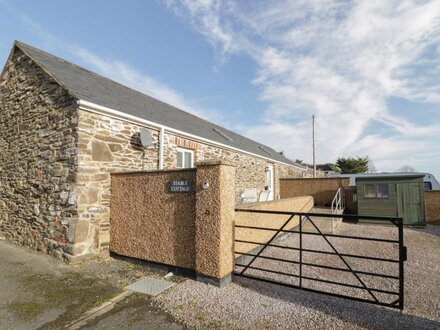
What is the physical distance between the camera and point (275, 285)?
484 centimetres

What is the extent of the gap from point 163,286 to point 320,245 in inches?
209

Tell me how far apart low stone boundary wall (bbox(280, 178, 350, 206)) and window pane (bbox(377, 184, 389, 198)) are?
2.74 meters

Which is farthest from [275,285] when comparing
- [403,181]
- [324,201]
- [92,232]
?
[324,201]

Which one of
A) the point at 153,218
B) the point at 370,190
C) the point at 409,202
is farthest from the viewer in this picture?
the point at 370,190

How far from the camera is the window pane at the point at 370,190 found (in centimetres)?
1338

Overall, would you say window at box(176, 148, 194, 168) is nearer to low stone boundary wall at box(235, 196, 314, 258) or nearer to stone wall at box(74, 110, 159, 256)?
stone wall at box(74, 110, 159, 256)

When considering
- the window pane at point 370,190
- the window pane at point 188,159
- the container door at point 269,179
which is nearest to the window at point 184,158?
the window pane at point 188,159

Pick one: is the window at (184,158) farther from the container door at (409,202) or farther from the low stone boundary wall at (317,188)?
the container door at (409,202)

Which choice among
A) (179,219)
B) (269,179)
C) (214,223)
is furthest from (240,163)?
(214,223)

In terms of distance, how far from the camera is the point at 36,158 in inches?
296

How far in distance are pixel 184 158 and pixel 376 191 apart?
10.3 metres

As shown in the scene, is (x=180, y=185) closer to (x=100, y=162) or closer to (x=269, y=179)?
(x=100, y=162)

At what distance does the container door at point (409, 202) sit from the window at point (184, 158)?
10.5 m

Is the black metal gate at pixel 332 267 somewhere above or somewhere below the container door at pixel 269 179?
below
